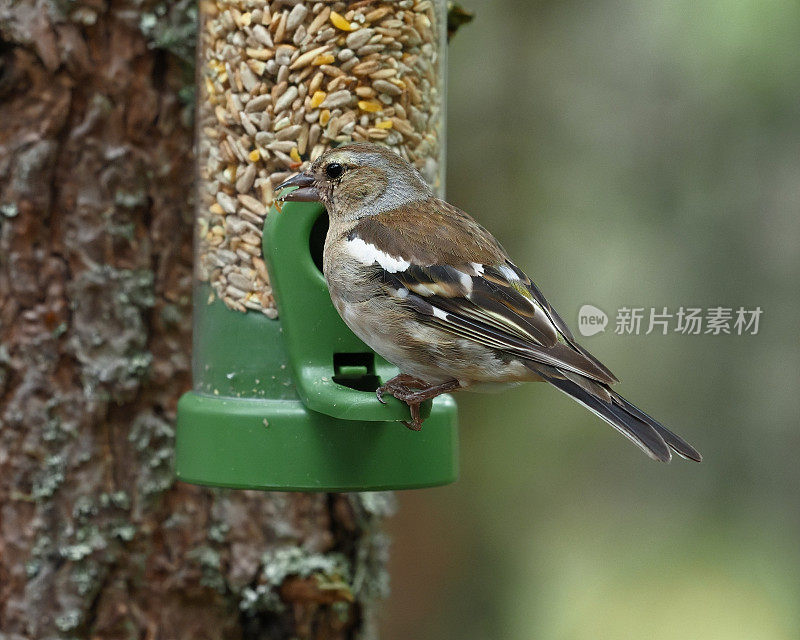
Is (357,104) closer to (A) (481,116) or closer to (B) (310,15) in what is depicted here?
(B) (310,15)

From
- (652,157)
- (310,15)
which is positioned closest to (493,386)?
(310,15)

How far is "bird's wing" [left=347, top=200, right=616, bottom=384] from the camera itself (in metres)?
2.89

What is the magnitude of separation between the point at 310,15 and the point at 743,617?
4671 mm

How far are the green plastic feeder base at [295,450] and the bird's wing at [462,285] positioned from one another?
47 cm

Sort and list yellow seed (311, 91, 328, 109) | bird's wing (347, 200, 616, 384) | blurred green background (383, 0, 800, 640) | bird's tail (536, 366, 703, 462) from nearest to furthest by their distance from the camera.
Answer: bird's tail (536, 366, 703, 462)
bird's wing (347, 200, 616, 384)
yellow seed (311, 91, 328, 109)
blurred green background (383, 0, 800, 640)

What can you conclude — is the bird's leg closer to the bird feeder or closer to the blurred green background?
the bird feeder

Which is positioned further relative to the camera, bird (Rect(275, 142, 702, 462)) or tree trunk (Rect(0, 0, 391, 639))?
tree trunk (Rect(0, 0, 391, 639))

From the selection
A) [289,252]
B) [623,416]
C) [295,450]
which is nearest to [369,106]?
[289,252]

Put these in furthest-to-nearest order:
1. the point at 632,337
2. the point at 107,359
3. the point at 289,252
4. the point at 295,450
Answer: the point at 632,337 → the point at 107,359 → the point at 289,252 → the point at 295,450

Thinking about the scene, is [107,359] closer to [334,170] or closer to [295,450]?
[295,450]

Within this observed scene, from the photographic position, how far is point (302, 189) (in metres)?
3.20

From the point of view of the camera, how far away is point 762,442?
20.7 feet

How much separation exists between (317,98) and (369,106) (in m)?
0.17

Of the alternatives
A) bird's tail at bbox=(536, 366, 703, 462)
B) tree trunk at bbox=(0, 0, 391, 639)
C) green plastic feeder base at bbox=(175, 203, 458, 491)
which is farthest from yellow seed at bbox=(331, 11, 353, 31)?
bird's tail at bbox=(536, 366, 703, 462)
